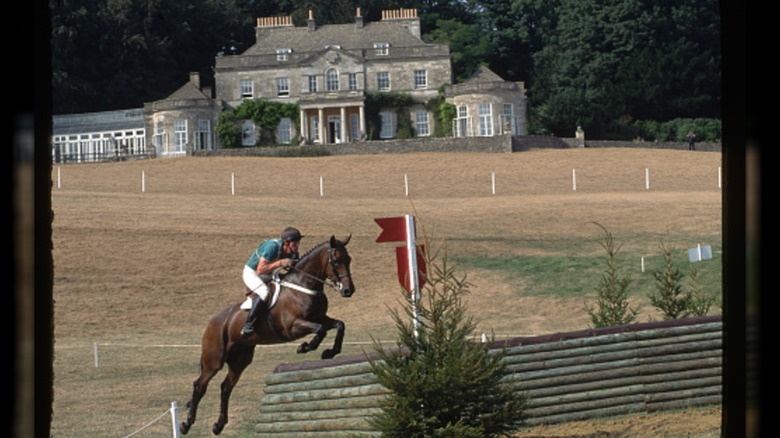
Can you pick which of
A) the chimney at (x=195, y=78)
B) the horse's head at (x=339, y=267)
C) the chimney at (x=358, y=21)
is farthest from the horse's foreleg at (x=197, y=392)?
the chimney at (x=358, y=21)

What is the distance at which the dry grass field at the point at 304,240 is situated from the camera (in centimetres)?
1853

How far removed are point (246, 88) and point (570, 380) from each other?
62.5 metres

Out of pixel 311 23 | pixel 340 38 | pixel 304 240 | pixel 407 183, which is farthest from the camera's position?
pixel 340 38

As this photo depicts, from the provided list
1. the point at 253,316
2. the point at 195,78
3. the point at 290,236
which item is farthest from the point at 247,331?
the point at 195,78

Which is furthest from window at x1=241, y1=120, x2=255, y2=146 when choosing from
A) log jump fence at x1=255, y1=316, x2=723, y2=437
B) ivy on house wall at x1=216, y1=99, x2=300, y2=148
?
log jump fence at x1=255, y1=316, x2=723, y2=437

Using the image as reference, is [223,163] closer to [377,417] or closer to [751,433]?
[377,417]

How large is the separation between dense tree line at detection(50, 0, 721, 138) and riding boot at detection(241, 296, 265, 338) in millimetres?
52374

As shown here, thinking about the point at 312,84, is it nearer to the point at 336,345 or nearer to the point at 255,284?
the point at 255,284

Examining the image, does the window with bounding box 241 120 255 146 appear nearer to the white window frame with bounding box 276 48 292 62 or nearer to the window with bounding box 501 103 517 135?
the white window frame with bounding box 276 48 292 62

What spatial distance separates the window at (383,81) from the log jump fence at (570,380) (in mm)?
61645

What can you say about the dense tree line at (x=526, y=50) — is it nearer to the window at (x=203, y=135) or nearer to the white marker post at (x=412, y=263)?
the window at (x=203, y=135)

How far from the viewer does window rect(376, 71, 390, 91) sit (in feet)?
243

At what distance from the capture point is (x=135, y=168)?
58.0m

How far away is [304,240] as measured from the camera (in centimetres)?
3425
